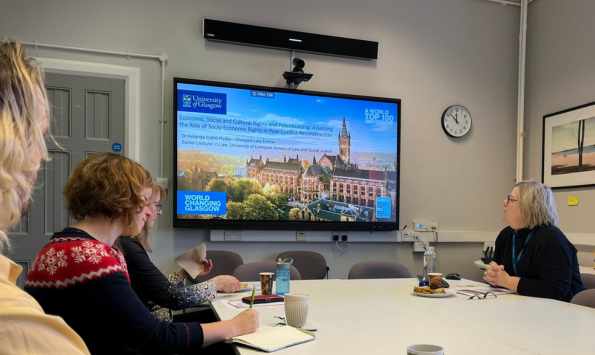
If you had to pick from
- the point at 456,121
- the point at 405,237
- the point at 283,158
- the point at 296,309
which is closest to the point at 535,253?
the point at 296,309

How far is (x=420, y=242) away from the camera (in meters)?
4.70

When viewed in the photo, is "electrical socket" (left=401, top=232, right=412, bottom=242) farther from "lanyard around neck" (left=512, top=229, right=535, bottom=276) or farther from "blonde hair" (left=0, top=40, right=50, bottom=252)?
"blonde hair" (left=0, top=40, right=50, bottom=252)

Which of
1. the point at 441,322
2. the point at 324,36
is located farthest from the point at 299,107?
the point at 441,322

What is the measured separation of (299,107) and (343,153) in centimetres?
60

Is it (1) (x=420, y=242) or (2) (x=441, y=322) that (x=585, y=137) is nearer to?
(1) (x=420, y=242)

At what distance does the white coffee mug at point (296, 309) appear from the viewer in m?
1.63

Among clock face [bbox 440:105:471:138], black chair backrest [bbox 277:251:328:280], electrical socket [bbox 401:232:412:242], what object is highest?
clock face [bbox 440:105:471:138]

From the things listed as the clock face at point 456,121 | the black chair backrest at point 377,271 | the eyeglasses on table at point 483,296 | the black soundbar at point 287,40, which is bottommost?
the black chair backrest at point 377,271

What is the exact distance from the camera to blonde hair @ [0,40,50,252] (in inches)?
24.3

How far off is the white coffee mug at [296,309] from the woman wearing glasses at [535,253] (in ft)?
4.47

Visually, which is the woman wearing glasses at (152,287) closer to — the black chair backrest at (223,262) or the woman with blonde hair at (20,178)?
the woman with blonde hair at (20,178)

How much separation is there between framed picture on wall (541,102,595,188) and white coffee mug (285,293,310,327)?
3.60 m

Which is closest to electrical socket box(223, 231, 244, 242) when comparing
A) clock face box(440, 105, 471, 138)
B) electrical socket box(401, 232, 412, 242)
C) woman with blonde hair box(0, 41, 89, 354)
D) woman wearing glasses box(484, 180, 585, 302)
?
electrical socket box(401, 232, 412, 242)

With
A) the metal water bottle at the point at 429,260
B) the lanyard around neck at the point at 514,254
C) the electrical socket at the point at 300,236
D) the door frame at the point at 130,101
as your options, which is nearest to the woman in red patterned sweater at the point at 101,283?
the metal water bottle at the point at 429,260
